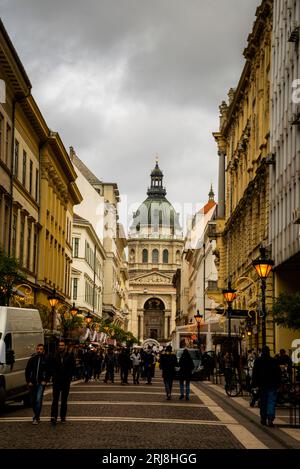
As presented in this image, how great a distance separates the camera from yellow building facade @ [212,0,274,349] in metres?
42.6

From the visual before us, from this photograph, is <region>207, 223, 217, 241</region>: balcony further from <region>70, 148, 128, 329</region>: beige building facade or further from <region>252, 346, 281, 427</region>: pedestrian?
<region>252, 346, 281, 427</region>: pedestrian

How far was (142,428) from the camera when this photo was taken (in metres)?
18.1

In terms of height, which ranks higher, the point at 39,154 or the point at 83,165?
the point at 83,165

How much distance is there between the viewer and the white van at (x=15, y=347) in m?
21.2

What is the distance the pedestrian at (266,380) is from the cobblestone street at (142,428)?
399 millimetres

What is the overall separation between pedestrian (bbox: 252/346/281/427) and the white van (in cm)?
550

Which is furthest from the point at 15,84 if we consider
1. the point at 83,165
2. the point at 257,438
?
the point at 83,165

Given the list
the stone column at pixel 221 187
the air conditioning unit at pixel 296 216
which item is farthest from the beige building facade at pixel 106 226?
the air conditioning unit at pixel 296 216

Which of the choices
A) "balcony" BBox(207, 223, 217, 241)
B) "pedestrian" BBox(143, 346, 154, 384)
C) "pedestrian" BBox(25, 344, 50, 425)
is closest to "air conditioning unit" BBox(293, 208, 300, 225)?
"pedestrian" BBox(25, 344, 50, 425)

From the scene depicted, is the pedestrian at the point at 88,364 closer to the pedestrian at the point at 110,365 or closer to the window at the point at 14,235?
the pedestrian at the point at 110,365

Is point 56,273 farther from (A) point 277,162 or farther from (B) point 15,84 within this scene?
(A) point 277,162

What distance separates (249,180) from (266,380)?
30.6m

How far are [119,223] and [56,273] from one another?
75.2 m

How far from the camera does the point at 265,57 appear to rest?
143 feet
